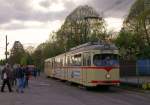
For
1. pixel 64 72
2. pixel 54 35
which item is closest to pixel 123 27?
pixel 54 35

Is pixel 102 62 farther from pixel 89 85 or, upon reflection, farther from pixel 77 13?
pixel 77 13

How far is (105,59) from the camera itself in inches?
1252

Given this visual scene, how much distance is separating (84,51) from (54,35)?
7044cm

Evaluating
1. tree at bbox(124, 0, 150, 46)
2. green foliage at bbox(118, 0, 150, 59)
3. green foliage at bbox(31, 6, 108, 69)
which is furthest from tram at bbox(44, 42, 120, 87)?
green foliage at bbox(31, 6, 108, 69)

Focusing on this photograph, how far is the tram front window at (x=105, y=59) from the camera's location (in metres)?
31.6

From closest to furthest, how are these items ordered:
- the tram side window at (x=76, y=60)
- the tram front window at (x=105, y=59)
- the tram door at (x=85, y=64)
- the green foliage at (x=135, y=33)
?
the tram front window at (x=105, y=59) → the tram door at (x=85, y=64) → the tram side window at (x=76, y=60) → the green foliage at (x=135, y=33)

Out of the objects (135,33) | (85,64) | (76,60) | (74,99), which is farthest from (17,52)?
(74,99)

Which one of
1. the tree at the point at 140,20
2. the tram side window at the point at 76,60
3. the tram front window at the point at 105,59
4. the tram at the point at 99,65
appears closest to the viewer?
the tram at the point at 99,65

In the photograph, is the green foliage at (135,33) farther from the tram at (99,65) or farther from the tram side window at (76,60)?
the tram at (99,65)

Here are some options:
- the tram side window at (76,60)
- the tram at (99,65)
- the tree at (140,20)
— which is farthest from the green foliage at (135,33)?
the tram at (99,65)

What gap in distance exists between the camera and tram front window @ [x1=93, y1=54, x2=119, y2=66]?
31.6 metres

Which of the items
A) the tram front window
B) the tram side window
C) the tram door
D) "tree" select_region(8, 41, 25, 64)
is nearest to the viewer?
the tram front window

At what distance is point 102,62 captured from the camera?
104 feet

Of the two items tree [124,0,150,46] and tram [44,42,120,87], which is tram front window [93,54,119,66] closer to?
tram [44,42,120,87]
